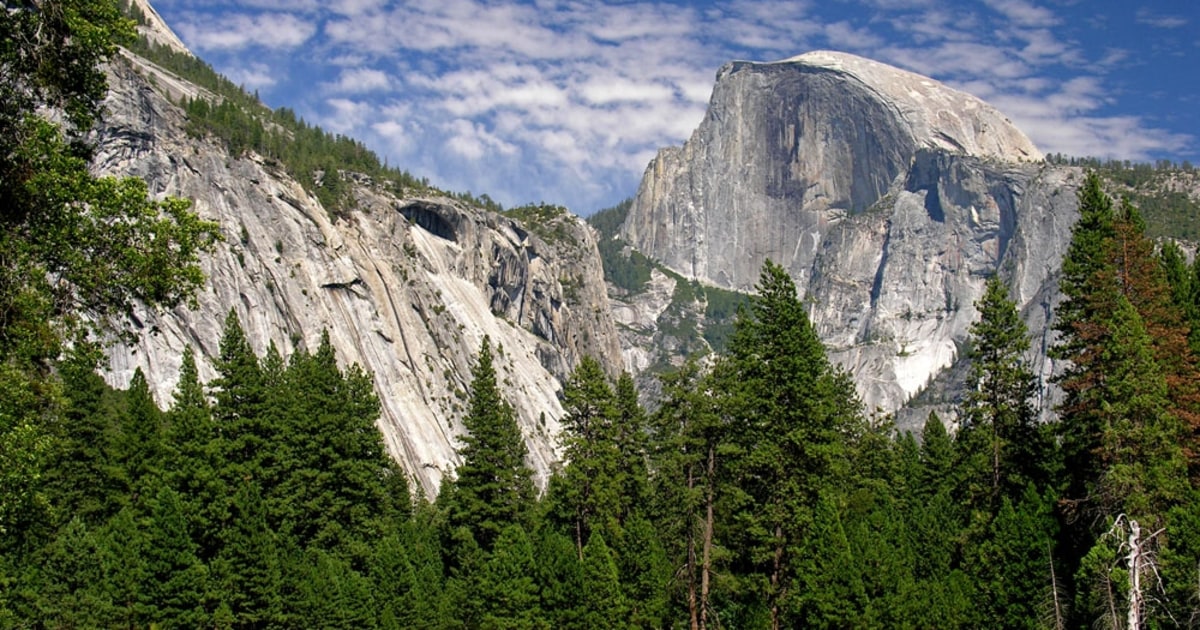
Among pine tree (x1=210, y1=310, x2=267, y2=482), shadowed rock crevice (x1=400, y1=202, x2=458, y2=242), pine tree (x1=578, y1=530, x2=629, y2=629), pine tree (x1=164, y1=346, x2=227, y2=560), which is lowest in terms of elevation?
pine tree (x1=578, y1=530, x2=629, y2=629)

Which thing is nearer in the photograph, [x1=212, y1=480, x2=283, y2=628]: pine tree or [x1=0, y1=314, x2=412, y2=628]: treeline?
[x1=0, y1=314, x2=412, y2=628]: treeline

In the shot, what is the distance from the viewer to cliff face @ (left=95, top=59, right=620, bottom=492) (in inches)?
3750

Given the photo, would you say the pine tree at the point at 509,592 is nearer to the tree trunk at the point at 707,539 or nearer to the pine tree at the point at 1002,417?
the tree trunk at the point at 707,539

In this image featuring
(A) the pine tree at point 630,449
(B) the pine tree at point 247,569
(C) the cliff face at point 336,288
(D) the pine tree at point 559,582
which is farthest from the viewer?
(C) the cliff face at point 336,288

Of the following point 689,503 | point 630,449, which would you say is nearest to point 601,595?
point 689,503

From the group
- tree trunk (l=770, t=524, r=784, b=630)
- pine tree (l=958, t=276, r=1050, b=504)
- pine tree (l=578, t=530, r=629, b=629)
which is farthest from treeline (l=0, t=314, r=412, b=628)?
pine tree (l=958, t=276, r=1050, b=504)

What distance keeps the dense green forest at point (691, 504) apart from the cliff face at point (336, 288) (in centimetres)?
4407

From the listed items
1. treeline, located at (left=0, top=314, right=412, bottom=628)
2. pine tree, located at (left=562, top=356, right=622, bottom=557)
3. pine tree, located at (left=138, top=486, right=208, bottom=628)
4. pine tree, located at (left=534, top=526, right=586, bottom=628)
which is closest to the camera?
pine tree, located at (left=138, top=486, right=208, bottom=628)

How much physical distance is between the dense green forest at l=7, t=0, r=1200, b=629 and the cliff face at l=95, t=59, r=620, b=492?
44067 millimetres

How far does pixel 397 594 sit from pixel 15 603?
14312 millimetres

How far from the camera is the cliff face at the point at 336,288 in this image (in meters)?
95.2

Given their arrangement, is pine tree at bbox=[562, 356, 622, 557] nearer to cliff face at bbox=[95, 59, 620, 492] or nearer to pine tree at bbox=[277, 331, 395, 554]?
pine tree at bbox=[277, 331, 395, 554]

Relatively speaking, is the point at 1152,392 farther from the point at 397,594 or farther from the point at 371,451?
the point at 371,451

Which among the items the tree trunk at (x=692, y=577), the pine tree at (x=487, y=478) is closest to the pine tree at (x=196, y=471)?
the pine tree at (x=487, y=478)
